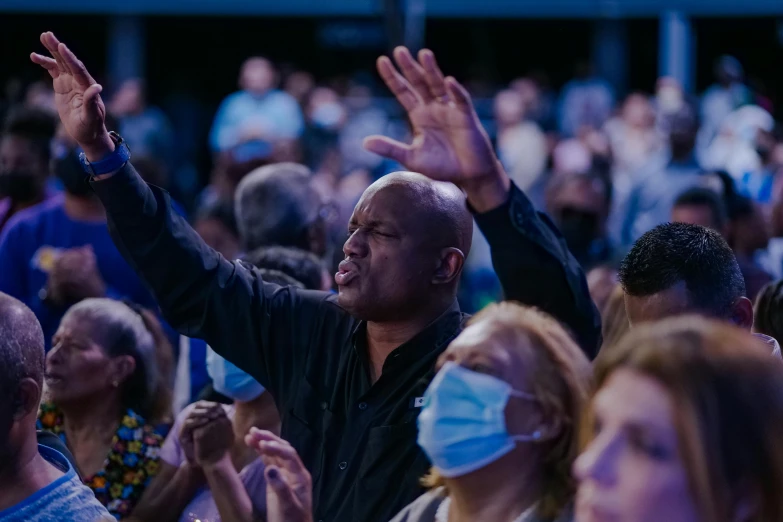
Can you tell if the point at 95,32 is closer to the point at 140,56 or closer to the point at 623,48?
the point at 140,56

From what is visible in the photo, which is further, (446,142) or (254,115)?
(254,115)

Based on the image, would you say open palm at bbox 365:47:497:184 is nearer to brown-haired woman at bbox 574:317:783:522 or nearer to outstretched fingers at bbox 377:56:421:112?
outstretched fingers at bbox 377:56:421:112

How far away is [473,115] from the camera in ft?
10.8

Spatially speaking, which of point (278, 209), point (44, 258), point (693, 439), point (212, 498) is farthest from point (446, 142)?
point (44, 258)

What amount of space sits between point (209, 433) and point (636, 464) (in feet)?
6.08

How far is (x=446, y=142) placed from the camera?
3.33 metres

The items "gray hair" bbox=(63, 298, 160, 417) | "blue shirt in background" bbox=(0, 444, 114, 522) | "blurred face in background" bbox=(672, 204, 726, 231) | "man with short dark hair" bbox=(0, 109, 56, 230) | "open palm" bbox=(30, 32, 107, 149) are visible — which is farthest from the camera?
"man with short dark hair" bbox=(0, 109, 56, 230)

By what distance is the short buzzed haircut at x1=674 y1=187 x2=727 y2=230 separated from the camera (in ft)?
18.3

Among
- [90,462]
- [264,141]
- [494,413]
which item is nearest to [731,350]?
[494,413]

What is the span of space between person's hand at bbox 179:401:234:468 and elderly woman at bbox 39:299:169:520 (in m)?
0.59

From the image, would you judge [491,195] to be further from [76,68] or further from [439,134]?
[76,68]

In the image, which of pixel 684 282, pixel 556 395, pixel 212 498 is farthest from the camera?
pixel 212 498

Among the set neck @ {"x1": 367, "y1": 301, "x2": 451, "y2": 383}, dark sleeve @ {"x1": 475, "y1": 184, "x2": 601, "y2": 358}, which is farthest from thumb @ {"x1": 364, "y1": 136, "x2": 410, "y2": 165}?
neck @ {"x1": 367, "y1": 301, "x2": 451, "y2": 383}

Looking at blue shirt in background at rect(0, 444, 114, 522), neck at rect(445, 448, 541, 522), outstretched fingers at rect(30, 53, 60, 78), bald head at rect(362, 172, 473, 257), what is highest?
outstretched fingers at rect(30, 53, 60, 78)
